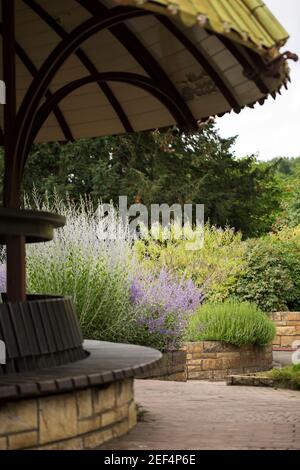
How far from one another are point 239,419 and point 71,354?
150 cm

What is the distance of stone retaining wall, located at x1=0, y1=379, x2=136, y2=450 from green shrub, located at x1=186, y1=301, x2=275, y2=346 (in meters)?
8.36

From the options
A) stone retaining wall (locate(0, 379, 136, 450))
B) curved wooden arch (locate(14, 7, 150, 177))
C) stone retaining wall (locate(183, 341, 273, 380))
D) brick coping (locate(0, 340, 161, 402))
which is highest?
curved wooden arch (locate(14, 7, 150, 177))

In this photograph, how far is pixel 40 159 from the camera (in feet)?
100

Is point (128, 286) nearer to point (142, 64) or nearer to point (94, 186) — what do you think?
point (142, 64)

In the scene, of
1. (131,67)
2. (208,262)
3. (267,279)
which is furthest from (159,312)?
(267,279)

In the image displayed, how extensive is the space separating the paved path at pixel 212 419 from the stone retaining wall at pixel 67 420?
14cm

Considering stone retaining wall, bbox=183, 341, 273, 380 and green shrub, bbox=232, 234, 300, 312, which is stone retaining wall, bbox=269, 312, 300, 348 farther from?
stone retaining wall, bbox=183, 341, 273, 380

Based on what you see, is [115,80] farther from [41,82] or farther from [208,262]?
[208,262]

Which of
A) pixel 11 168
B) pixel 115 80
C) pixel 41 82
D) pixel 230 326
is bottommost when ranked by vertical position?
pixel 230 326

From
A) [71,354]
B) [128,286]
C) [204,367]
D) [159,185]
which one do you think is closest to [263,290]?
[204,367]

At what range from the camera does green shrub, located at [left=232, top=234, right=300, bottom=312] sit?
18.9m

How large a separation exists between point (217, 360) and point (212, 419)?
744cm

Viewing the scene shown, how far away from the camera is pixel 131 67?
8203mm

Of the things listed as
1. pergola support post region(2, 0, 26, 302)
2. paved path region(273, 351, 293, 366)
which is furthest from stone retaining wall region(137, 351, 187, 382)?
pergola support post region(2, 0, 26, 302)
